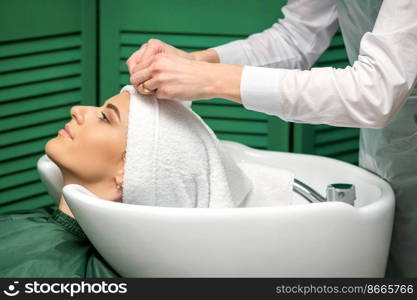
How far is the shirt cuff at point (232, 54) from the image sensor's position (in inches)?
77.9

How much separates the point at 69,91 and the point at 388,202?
1.24 meters

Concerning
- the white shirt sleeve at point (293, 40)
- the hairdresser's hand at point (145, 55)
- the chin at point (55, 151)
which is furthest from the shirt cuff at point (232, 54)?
the chin at point (55, 151)

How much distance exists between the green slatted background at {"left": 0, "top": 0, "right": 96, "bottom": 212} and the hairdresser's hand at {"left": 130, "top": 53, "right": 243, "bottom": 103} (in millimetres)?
899

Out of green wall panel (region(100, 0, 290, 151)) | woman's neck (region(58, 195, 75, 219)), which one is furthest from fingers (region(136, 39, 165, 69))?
green wall panel (region(100, 0, 290, 151))

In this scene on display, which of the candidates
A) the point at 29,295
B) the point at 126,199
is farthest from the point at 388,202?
the point at 29,295

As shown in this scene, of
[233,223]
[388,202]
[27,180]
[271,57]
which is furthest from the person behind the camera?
[27,180]

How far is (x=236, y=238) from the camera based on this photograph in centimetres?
154

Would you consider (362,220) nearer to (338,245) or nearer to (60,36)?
(338,245)

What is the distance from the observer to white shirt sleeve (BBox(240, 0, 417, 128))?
1531 millimetres

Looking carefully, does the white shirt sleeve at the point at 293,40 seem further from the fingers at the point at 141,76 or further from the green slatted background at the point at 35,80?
the green slatted background at the point at 35,80

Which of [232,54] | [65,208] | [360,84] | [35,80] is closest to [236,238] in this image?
[360,84]

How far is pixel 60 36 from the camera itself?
256cm

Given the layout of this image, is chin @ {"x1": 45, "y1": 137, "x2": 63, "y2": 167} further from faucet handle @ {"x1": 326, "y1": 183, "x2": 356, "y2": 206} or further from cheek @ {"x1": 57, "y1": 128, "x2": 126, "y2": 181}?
faucet handle @ {"x1": 326, "y1": 183, "x2": 356, "y2": 206}

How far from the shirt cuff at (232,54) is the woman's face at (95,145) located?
0.31 meters
